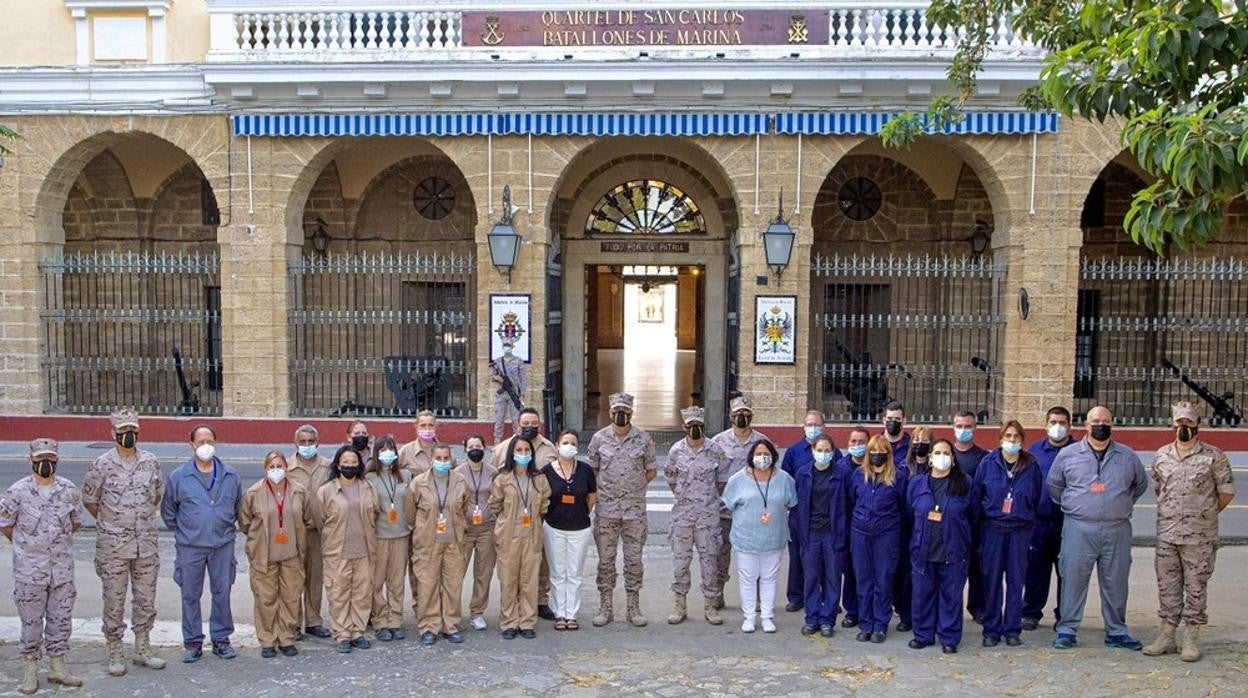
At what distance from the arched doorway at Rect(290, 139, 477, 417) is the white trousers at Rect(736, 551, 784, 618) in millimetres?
9555

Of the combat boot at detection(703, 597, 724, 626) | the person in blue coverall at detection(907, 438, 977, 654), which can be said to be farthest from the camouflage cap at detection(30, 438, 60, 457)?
the person in blue coverall at detection(907, 438, 977, 654)

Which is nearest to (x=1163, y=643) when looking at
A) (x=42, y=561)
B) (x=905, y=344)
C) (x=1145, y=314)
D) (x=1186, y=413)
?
(x=1186, y=413)

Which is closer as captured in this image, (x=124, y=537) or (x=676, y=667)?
(x=124, y=537)

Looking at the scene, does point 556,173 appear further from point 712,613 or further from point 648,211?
point 712,613

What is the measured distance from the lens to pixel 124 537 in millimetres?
6891

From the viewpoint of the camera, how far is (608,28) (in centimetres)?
1470

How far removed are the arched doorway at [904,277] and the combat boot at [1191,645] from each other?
9.02 metres

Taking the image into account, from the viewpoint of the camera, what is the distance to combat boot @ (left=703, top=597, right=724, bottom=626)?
7965 mm

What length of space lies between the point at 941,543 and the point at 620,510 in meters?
2.21

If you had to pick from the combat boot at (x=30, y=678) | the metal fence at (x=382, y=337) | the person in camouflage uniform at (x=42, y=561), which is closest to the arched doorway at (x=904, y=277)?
the metal fence at (x=382, y=337)

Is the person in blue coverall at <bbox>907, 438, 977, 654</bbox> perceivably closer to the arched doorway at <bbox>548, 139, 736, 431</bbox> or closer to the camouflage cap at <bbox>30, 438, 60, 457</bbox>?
the camouflage cap at <bbox>30, 438, 60, 457</bbox>

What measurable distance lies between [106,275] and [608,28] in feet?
29.3

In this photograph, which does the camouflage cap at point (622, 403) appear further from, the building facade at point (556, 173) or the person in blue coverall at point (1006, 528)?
the building facade at point (556, 173)

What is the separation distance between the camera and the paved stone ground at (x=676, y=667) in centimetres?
670
